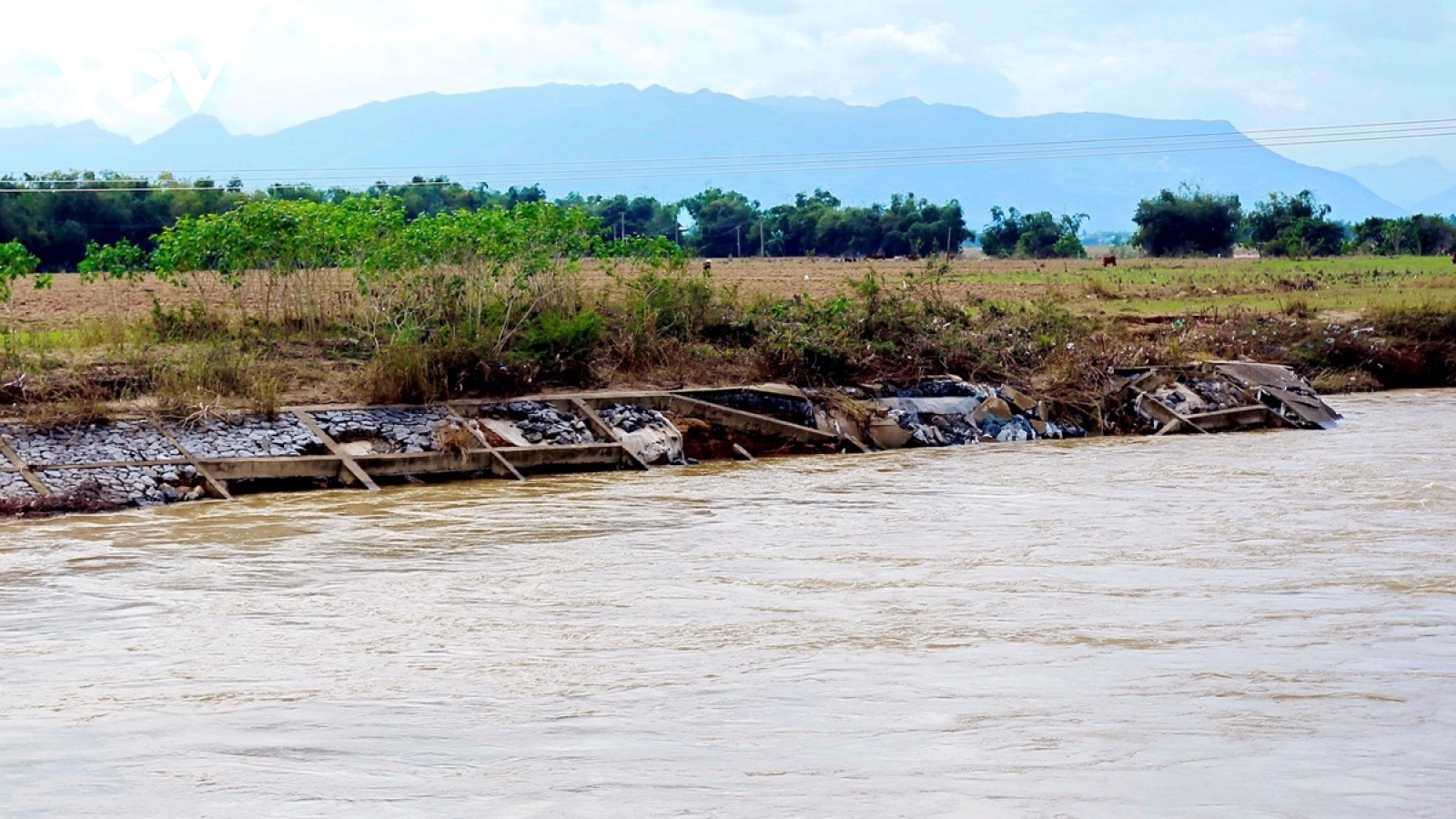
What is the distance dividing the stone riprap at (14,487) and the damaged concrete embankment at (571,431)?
0.02 meters

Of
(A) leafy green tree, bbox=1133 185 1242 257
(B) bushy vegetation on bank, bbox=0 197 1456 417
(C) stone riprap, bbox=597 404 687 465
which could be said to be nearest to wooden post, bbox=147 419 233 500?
(B) bushy vegetation on bank, bbox=0 197 1456 417

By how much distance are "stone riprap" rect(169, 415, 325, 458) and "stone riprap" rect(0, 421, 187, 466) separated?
26 centimetres

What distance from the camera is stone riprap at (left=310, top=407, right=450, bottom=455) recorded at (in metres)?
16.0

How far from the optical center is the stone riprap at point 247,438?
49.5ft

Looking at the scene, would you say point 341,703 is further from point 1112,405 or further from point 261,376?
point 1112,405

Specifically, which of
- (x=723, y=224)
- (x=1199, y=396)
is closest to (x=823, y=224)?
(x=723, y=224)

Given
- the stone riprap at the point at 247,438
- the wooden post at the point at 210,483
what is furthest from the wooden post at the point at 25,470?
the stone riprap at the point at 247,438

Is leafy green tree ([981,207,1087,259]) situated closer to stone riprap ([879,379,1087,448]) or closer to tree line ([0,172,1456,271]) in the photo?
tree line ([0,172,1456,271])

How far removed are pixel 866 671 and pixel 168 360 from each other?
11052mm

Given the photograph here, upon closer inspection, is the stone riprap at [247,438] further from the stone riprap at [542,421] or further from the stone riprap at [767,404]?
the stone riprap at [767,404]

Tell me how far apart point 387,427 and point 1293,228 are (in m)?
54.3

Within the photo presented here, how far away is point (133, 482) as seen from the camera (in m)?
14.2

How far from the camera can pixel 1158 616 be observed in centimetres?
962

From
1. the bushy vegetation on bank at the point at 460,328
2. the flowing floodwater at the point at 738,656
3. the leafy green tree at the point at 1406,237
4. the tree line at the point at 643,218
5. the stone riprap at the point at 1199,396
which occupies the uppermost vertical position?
the tree line at the point at 643,218
